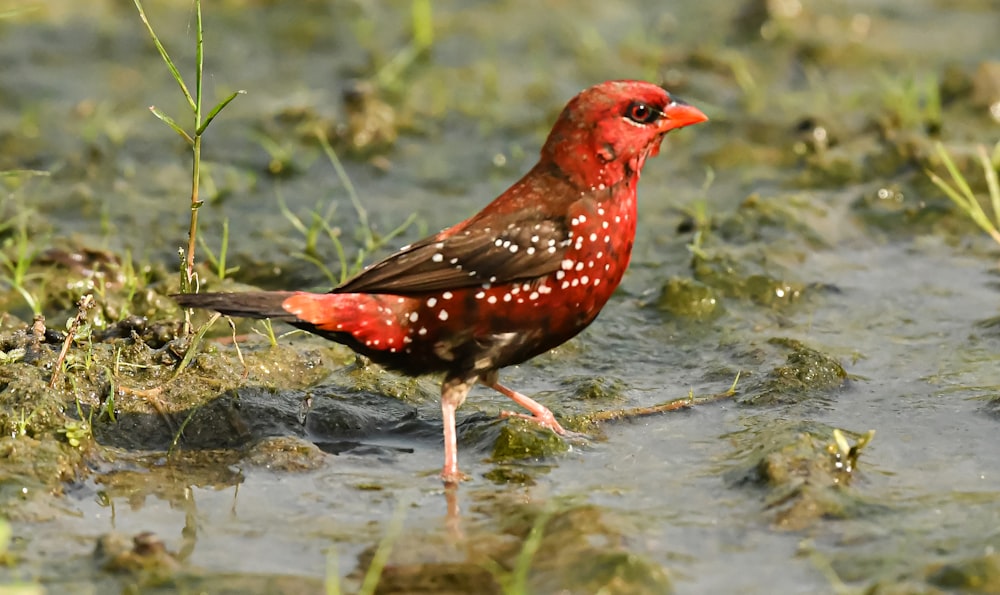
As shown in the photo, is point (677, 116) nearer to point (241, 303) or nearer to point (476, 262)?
point (476, 262)

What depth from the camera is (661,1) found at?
37.0ft

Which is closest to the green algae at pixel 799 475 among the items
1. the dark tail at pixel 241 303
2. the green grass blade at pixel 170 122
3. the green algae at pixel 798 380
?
the green algae at pixel 798 380

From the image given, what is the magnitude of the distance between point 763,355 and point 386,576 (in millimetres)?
2610

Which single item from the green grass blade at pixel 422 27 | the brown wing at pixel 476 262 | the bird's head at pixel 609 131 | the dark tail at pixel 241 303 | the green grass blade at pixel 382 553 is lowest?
the green grass blade at pixel 382 553

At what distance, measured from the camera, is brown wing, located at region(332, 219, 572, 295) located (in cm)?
525

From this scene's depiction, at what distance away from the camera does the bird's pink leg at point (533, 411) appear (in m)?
5.44

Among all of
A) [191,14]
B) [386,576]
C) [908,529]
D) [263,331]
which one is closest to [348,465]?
[386,576]

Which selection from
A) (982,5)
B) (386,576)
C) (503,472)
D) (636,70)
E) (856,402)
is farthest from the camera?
(982,5)

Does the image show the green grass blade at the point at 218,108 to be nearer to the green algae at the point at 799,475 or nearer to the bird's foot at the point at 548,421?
the bird's foot at the point at 548,421

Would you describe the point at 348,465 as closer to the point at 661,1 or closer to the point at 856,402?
the point at 856,402

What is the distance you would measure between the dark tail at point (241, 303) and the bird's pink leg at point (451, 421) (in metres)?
0.68

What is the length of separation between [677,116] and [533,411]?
4.35 ft

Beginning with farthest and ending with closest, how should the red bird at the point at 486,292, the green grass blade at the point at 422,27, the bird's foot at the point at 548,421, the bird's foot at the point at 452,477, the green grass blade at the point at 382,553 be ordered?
the green grass blade at the point at 422,27
the bird's foot at the point at 548,421
the red bird at the point at 486,292
the bird's foot at the point at 452,477
the green grass blade at the point at 382,553

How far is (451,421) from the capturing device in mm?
5238
